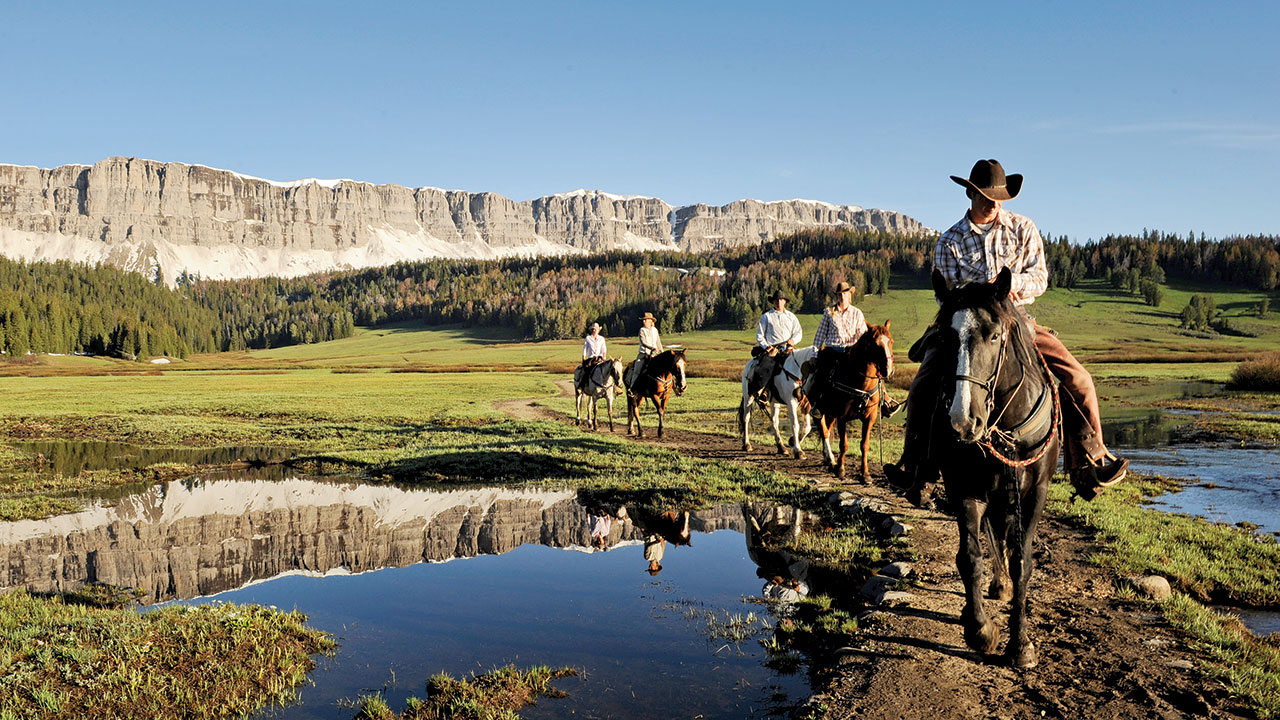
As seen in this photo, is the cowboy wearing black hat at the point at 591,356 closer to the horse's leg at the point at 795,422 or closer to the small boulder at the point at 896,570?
the horse's leg at the point at 795,422

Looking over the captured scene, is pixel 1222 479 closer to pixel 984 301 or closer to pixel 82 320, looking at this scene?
pixel 984 301

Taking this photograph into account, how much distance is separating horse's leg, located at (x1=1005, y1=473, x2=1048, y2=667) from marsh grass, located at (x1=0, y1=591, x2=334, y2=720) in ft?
22.0

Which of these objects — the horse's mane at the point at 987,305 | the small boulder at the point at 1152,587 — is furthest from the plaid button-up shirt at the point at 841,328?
the horse's mane at the point at 987,305

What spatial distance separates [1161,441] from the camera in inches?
956

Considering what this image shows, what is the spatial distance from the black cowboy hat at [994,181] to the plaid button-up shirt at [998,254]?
0.23 meters

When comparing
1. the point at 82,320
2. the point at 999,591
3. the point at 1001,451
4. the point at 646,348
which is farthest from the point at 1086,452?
the point at 82,320

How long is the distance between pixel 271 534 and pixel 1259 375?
52497mm

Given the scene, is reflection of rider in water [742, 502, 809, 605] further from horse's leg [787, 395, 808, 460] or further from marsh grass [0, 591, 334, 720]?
marsh grass [0, 591, 334, 720]

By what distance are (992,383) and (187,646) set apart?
322 inches

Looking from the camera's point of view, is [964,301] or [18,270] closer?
[964,301]

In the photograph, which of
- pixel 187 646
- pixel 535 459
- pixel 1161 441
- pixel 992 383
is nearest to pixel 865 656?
pixel 992 383

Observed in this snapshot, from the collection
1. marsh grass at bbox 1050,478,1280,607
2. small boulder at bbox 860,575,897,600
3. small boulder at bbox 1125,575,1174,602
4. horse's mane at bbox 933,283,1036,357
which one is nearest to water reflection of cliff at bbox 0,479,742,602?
small boulder at bbox 860,575,897,600

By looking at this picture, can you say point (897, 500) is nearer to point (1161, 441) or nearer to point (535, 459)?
point (535, 459)

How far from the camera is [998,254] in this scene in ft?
24.7
